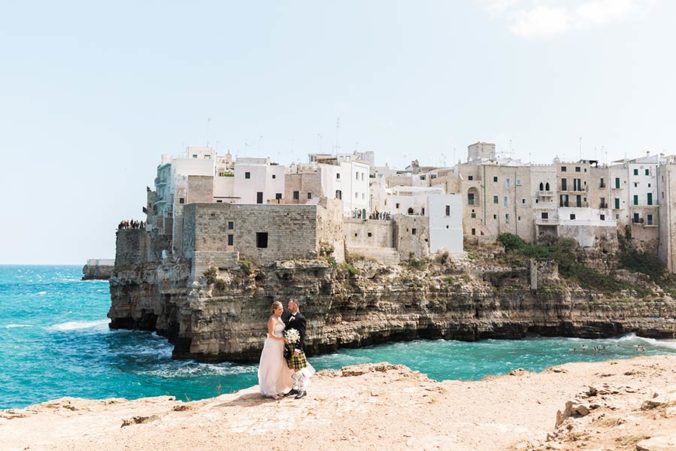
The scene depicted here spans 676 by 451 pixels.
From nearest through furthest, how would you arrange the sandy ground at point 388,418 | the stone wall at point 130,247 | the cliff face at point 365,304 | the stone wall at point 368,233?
the sandy ground at point 388,418 → the cliff face at point 365,304 → the stone wall at point 368,233 → the stone wall at point 130,247

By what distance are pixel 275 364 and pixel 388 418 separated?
2490mm

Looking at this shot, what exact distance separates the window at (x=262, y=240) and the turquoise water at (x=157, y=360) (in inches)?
278

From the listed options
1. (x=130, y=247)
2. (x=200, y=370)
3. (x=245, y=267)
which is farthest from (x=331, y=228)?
(x=130, y=247)

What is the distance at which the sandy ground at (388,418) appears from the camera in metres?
8.16

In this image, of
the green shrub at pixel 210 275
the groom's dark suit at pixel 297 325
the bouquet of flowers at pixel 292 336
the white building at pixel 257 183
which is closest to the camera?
the bouquet of flowers at pixel 292 336

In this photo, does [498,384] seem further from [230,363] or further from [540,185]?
[540,185]

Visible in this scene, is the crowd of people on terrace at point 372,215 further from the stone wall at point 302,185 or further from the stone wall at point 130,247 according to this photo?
the stone wall at point 130,247

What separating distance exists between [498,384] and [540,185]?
147ft

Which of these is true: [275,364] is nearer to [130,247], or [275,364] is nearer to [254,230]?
[254,230]

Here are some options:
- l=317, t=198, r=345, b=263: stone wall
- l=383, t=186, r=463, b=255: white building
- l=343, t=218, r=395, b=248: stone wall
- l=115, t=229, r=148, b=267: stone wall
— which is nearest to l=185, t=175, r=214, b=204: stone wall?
l=317, t=198, r=345, b=263: stone wall

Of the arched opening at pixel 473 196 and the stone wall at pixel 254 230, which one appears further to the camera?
the arched opening at pixel 473 196

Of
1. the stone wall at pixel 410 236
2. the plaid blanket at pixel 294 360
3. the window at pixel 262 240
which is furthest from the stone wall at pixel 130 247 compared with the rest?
the plaid blanket at pixel 294 360

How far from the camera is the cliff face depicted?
33438mm

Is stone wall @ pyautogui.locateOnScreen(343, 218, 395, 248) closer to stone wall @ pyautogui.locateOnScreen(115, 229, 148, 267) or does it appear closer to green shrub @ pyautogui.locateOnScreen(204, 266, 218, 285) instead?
green shrub @ pyautogui.locateOnScreen(204, 266, 218, 285)
